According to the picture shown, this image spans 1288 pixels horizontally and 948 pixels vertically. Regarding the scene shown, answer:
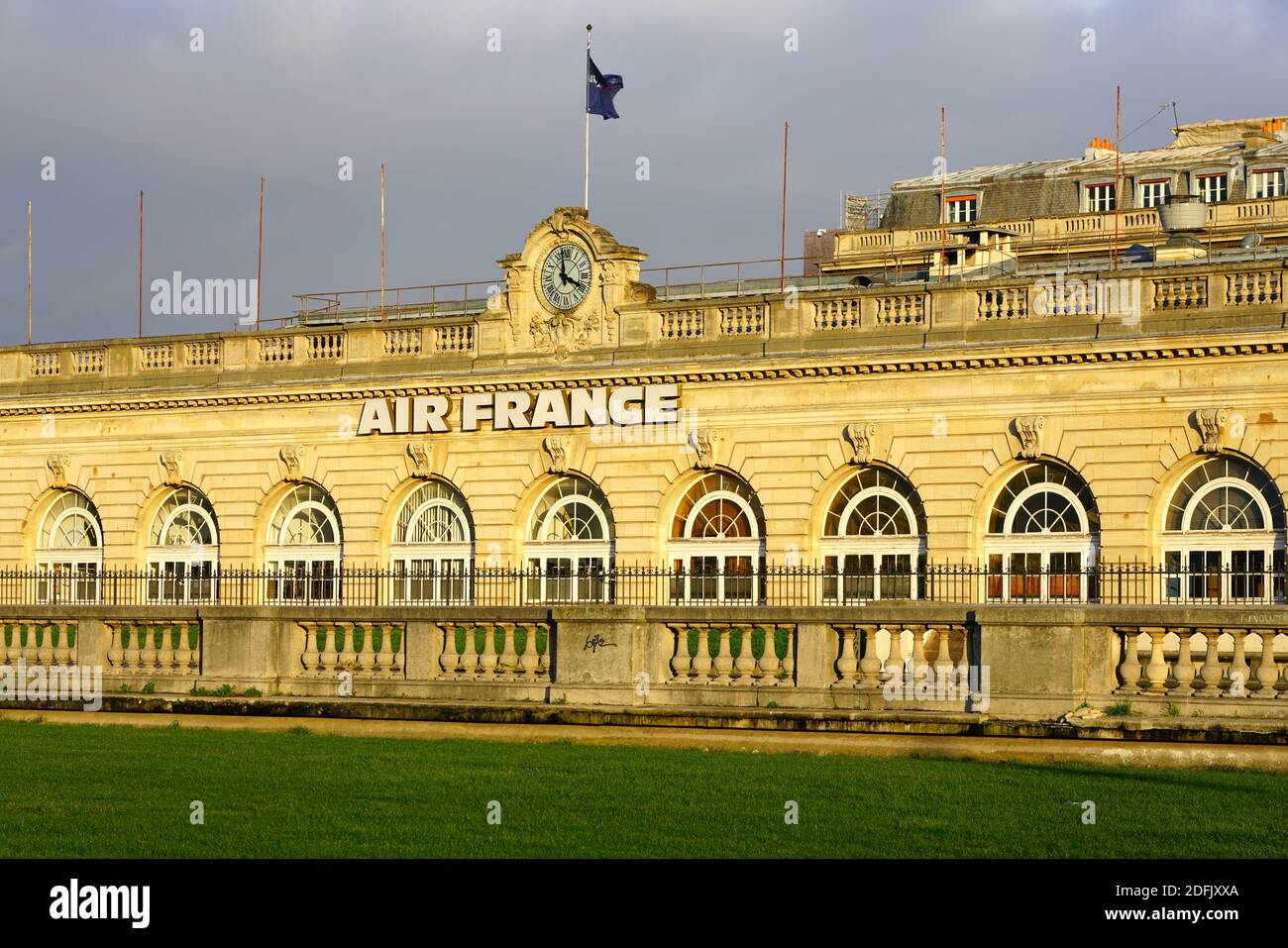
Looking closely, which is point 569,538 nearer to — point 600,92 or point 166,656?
point 600,92

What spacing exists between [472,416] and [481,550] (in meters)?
3.22

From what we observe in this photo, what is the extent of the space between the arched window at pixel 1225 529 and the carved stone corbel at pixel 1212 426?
404mm

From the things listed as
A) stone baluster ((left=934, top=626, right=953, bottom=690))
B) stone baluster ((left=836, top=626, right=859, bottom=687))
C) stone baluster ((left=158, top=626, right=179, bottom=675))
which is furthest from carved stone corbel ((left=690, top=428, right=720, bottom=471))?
stone baluster ((left=934, top=626, right=953, bottom=690))

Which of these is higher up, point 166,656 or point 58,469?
point 58,469

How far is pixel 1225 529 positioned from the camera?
40.5 m

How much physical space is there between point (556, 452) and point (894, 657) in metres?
26.9

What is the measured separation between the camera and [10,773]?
18.2m

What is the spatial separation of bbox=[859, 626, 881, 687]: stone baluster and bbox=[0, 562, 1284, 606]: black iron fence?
505 inches

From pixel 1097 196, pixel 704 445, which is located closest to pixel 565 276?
pixel 704 445

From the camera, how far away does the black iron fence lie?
39.4 meters
